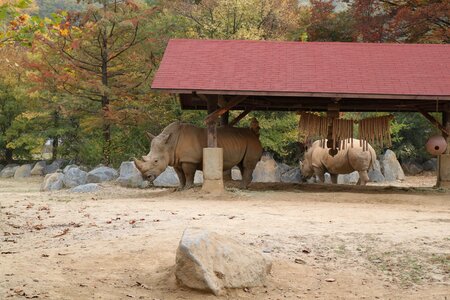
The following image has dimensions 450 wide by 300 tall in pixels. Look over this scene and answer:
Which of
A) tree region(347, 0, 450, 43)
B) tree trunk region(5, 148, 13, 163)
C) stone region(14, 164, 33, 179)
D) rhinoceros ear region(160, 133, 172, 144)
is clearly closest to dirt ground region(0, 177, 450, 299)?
rhinoceros ear region(160, 133, 172, 144)

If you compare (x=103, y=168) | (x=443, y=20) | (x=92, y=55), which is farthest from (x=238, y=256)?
(x=443, y=20)

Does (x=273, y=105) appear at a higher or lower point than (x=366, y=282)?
higher

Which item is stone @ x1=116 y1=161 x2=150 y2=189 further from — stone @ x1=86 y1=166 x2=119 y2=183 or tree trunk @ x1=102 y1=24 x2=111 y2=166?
tree trunk @ x1=102 y1=24 x2=111 y2=166

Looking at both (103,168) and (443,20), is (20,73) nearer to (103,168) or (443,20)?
(103,168)

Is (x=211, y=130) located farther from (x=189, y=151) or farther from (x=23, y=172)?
→ (x=23, y=172)

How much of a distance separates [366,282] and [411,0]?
23445mm

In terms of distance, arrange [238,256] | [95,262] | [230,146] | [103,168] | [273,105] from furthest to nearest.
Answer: [103,168], [273,105], [230,146], [95,262], [238,256]

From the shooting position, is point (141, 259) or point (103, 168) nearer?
point (141, 259)

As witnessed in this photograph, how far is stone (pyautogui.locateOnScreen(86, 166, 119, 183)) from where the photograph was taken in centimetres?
2120

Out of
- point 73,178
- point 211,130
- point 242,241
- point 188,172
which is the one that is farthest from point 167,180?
point 242,241

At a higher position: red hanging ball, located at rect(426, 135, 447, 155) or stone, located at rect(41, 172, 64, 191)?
red hanging ball, located at rect(426, 135, 447, 155)

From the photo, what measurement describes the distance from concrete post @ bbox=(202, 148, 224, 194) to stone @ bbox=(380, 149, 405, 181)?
12.2 meters

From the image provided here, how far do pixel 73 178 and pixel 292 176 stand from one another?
8.89 m

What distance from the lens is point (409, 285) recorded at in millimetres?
7176
